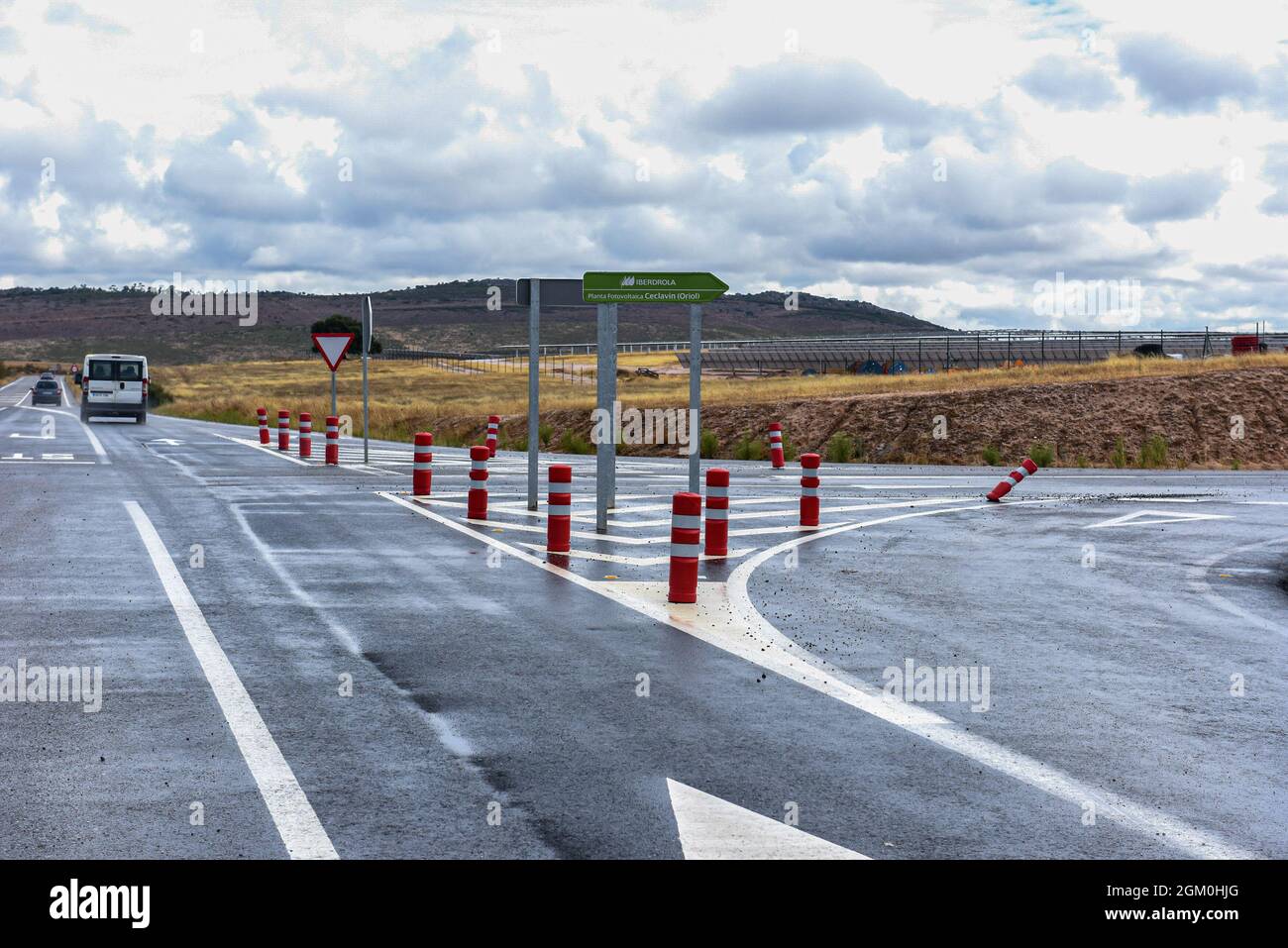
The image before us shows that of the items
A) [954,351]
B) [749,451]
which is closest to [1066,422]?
[749,451]

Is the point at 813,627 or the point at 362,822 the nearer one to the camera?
the point at 362,822

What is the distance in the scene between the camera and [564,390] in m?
70.8

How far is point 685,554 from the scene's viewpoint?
12062mm

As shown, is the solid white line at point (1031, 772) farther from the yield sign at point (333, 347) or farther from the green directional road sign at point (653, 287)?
the yield sign at point (333, 347)

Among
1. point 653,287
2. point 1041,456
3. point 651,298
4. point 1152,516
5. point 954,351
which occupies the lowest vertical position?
point 1152,516

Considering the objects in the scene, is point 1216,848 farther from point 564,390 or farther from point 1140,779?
point 564,390

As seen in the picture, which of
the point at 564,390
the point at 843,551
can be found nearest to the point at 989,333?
the point at 564,390

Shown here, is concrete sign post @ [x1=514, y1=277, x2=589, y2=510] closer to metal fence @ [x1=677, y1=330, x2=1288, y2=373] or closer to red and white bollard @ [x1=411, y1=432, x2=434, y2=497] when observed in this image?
red and white bollard @ [x1=411, y1=432, x2=434, y2=497]

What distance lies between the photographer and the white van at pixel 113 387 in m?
52.3

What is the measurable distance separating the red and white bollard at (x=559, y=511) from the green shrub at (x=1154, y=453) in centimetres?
2452

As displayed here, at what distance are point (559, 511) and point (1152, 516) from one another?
929cm

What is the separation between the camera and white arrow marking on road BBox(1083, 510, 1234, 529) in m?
19.1

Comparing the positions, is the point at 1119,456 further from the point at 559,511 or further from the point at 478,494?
the point at 559,511
